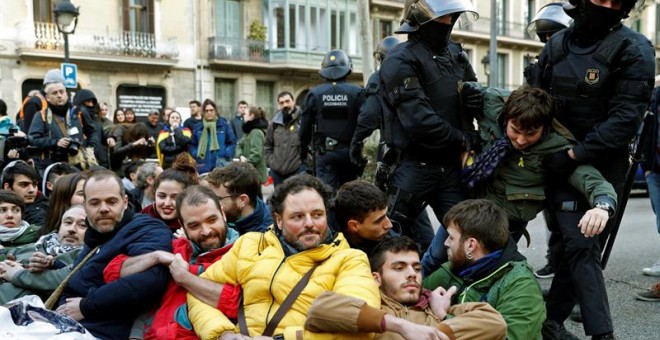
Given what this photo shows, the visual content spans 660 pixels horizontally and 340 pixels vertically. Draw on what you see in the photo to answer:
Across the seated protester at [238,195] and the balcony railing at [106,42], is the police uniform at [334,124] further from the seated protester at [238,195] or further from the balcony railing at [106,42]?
the balcony railing at [106,42]

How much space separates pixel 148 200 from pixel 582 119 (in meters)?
3.59

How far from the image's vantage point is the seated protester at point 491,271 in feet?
9.88

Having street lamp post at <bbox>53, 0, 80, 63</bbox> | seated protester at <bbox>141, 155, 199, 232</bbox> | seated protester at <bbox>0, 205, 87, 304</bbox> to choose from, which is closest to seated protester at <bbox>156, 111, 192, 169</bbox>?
street lamp post at <bbox>53, 0, 80, 63</bbox>

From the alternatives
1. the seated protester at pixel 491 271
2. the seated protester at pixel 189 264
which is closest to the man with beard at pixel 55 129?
the seated protester at pixel 189 264

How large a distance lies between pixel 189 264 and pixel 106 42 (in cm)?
2373

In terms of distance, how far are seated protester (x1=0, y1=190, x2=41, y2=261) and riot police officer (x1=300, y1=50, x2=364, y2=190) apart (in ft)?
11.9

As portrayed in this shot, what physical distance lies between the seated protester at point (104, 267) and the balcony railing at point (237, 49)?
82.3 feet

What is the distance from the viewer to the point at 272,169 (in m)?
8.92

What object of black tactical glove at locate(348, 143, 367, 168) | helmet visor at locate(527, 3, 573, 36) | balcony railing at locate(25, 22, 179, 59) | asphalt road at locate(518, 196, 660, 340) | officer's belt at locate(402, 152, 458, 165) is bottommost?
asphalt road at locate(518, 196, 660, 340)

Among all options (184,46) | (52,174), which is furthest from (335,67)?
(184,46)

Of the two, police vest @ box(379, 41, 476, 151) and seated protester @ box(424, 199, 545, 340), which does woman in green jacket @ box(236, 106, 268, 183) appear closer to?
police vest @ box(379, 41, 476, 151)

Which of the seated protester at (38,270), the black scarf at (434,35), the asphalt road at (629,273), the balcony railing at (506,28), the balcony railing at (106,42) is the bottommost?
the asphalt road at (629,273)

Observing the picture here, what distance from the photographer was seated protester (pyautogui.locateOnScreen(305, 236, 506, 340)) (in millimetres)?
2709

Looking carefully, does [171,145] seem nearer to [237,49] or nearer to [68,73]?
[68,73]
